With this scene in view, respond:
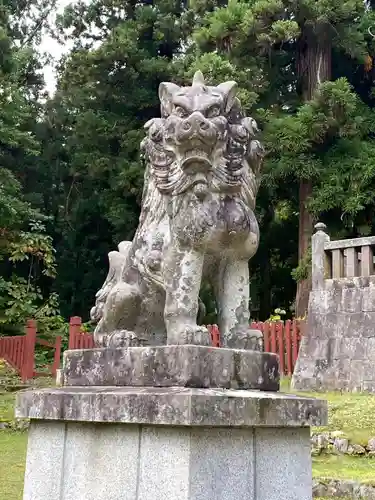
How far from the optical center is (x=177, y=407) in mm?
2488

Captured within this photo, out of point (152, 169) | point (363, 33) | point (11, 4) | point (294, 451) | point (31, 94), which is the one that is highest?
point (11, 4)

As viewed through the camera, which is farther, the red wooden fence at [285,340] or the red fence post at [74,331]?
the red fence post at [74,331]

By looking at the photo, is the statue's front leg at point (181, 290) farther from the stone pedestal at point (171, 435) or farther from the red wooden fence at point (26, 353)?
the red wooden fence at point (26, 353)

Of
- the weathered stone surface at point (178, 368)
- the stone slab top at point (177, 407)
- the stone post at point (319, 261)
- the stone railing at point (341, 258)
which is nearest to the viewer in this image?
the stone slab top at point (177, 407)

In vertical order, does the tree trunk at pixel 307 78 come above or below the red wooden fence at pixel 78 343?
above

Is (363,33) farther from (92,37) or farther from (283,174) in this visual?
(92,37)

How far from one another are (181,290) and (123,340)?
0.36 metres

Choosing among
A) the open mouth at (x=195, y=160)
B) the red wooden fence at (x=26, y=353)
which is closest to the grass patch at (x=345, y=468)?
the open mouth at (x=195, y=160)

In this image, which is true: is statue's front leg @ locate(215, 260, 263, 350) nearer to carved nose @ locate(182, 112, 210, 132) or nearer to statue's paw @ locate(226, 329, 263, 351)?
statue's paw @ locate(226, 329, 263, 351)

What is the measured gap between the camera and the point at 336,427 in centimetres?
743

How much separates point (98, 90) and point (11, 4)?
497 centimetres

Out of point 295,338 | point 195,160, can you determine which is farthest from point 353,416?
point 195,160

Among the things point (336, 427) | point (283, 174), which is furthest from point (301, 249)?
point (336, 427)

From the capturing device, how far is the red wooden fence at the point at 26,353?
13453 mm
